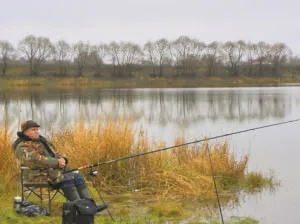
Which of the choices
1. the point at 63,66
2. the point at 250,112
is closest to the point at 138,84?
the point at 63,66

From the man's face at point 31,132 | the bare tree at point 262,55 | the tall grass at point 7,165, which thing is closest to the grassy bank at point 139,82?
the bare tree at point 262,55

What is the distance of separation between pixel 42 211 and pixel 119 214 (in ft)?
2.99

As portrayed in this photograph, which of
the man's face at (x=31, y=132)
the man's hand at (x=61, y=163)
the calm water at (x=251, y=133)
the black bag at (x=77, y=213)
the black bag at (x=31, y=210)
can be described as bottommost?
the calm water at (x=251, y=133)

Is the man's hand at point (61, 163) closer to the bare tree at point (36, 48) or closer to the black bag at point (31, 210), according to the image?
the black bag at point (31, 210)

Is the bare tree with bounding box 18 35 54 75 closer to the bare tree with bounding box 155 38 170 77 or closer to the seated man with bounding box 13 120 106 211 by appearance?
the bare tree with bounding box 155 38 170 77

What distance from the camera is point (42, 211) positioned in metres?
4.75

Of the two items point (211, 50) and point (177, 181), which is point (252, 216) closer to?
point (177, 181)

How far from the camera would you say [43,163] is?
4.34 m

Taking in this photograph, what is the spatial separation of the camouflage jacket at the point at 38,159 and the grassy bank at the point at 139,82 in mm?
46388

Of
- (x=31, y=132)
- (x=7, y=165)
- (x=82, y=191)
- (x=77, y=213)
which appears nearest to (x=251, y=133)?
(x=7, y=165)

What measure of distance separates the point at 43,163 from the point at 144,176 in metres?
2.52

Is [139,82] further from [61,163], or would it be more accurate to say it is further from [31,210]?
[61,163]

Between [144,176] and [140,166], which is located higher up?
[140,166]

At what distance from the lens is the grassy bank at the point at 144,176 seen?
216 inches
